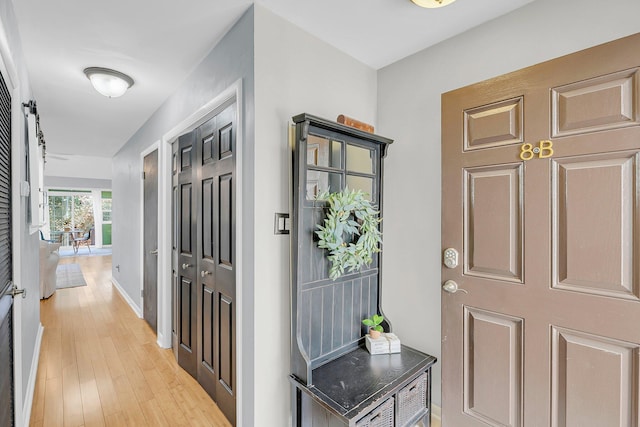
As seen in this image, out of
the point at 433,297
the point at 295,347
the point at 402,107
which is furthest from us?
the point at 402,107

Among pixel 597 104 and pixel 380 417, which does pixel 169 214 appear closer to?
pixel 380 417

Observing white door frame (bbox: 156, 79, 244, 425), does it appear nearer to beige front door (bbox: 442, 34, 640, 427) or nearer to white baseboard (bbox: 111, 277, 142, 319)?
white baseboard (bbox: 111, 277, 142, 319)

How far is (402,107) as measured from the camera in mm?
2033

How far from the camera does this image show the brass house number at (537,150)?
1417 millimetres

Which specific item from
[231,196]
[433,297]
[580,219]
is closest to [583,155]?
[580,219]

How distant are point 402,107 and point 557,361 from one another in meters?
1.63

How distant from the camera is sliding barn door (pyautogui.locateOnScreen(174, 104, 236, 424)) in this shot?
1.91 metres

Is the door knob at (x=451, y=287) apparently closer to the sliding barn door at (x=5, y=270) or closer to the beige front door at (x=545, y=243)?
the beige front door at (x=545, y=243)

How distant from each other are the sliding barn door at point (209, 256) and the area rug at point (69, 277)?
4.26 m

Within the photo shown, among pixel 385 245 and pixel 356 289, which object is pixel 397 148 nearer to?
pixel 385 245

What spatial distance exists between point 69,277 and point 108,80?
5.58 metres

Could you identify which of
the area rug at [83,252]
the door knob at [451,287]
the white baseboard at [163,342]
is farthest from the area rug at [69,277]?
the door knob at [451,287]

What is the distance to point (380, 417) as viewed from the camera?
142 centimetres

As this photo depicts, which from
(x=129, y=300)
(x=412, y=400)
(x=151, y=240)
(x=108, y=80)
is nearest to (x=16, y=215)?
(x=108, y=80)
